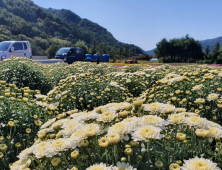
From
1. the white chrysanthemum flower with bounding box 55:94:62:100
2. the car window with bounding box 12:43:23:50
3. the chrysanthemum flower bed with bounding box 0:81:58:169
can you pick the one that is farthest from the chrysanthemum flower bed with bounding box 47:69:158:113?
the car window with bounding box 12:43:23:50

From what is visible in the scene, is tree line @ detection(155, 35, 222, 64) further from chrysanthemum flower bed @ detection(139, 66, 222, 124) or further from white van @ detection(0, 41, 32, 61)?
chrysanthemum flower bed @ detection(139, 66, 222, 124)

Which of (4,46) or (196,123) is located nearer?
(196,123)

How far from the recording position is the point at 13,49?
10344 millimetres

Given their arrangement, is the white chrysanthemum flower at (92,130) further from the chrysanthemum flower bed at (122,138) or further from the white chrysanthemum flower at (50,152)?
the white chrysanthemum flower at (50,152)

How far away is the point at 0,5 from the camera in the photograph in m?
119

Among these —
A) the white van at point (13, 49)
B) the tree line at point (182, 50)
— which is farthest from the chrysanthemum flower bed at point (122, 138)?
the tree line at point (182, 50)

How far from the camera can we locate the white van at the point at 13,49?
33.6ft

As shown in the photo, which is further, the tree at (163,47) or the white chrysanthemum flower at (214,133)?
the tree at (163,47)

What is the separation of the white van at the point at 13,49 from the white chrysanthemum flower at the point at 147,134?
10.9 meters

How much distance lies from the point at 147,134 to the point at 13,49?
11.3 metres

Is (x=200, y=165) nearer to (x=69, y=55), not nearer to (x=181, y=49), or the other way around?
(x=69, y=55)

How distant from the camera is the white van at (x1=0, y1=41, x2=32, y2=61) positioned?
1025cm

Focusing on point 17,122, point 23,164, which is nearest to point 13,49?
point 17,122

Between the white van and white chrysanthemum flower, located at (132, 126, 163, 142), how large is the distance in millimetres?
10938
